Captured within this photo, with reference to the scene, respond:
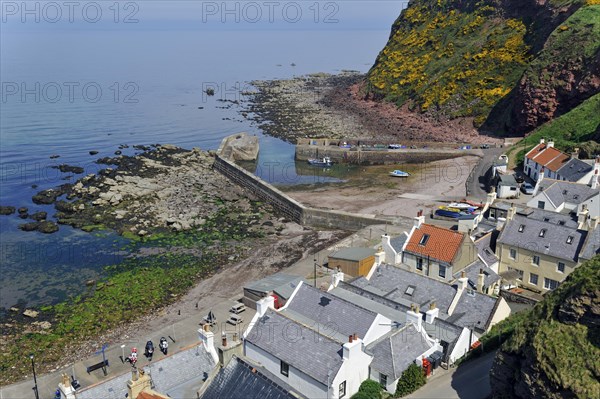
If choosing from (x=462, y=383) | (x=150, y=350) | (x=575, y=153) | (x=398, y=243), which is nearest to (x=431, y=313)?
(x=462, y=383)

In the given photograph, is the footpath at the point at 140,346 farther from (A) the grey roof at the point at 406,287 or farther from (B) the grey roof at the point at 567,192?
(B) the grey roof at the point at 567,192

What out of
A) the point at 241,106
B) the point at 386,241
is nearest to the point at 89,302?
the point at 386,241

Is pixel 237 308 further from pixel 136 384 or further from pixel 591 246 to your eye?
pixel 591 246

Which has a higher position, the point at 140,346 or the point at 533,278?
the point at 533,278

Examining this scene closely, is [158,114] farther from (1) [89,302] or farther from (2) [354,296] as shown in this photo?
(2) [354,296]

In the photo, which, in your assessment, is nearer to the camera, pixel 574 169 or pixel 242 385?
pixel 242 385

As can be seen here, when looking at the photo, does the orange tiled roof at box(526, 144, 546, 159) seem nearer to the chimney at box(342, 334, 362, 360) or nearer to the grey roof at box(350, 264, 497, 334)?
the grey roof at box(350, 264, 497, 334)

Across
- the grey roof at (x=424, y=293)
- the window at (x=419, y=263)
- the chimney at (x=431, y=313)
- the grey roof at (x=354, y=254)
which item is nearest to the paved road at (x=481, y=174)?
the grey roof at (x=354, y=254)
